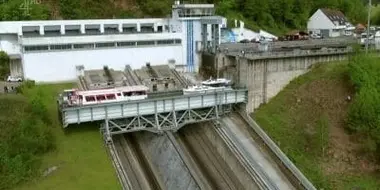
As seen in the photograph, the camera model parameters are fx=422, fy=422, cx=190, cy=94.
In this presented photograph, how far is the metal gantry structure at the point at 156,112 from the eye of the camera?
112ft

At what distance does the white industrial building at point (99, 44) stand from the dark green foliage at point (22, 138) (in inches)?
383

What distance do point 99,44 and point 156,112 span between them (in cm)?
1409

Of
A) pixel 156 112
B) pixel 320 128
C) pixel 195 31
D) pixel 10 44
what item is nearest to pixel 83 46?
pixel 10 44

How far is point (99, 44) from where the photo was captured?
153 feet

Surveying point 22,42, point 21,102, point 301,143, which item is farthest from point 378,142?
point 22,42

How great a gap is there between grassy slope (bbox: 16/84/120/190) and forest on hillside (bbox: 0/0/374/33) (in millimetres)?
30323

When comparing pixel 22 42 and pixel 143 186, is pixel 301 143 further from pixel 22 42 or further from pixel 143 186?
pixel 22 42

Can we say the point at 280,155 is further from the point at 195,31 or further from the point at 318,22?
the point at 318,22

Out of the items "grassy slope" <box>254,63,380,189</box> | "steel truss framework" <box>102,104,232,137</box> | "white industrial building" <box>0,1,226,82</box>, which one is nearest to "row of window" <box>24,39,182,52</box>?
"white industrial building" <box>0,1,226,82</box>

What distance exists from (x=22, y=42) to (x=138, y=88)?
47.1 feet

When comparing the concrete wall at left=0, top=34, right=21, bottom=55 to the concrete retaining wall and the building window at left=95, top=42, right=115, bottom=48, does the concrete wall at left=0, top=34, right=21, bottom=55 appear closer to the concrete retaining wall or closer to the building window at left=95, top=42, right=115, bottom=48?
the building window at left=95, top=42, right=115, bottom=48

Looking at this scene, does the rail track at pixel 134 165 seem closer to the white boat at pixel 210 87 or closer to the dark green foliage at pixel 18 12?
the white boat at pixel 210 87

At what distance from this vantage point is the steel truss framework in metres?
35.5

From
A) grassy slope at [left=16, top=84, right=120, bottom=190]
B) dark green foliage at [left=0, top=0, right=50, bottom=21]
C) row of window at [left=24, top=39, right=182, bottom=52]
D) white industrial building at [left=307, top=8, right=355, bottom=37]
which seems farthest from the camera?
white industrial building at [left=307, top=8, right=355, bottom=37]
